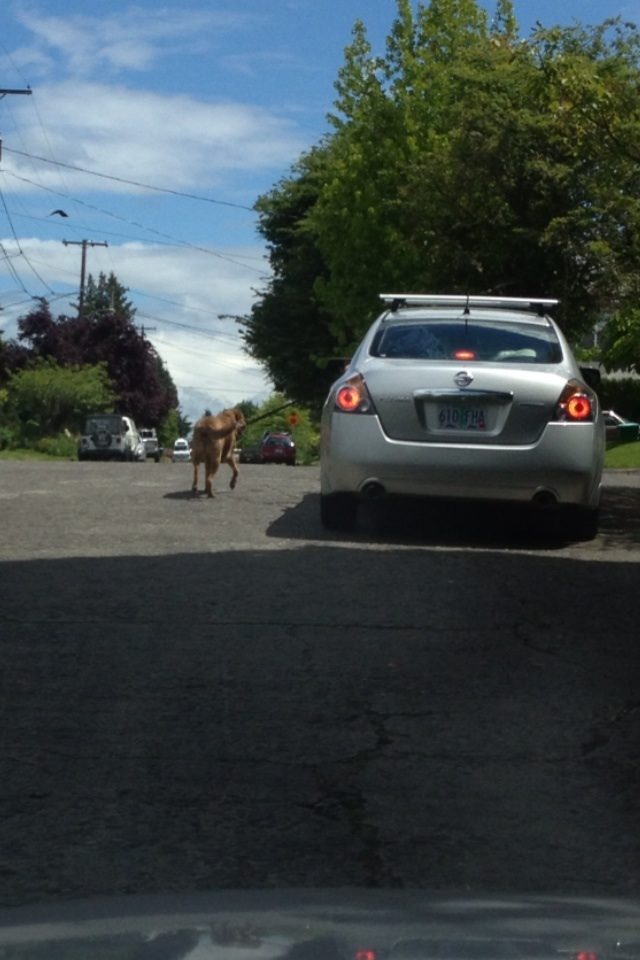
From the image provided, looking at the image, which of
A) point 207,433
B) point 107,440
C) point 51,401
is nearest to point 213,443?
point 207,433

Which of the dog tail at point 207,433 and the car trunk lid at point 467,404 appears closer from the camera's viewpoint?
the car trunk lid at point 467,404

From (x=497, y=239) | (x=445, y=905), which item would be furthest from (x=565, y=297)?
(x=445, y=905)

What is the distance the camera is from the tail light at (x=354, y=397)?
10.6m

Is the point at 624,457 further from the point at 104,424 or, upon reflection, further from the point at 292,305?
the point at 292,305

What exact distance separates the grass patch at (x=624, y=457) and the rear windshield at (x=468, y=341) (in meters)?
17.8

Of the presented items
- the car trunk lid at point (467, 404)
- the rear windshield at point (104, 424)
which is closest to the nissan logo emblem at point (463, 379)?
the car trunk lid at point (467, 404)

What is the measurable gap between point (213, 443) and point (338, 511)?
4219mm

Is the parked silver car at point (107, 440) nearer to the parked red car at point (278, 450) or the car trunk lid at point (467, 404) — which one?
the parked red car at point (278, 450)

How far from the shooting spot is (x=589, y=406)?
10602mm

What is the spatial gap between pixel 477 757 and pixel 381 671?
1.15 meters

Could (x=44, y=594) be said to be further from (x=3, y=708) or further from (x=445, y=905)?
(x=445, y=905)

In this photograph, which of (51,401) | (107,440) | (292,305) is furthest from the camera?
(51,401)

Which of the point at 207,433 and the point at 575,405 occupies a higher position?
the point at 575,405

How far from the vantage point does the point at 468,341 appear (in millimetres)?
11180
